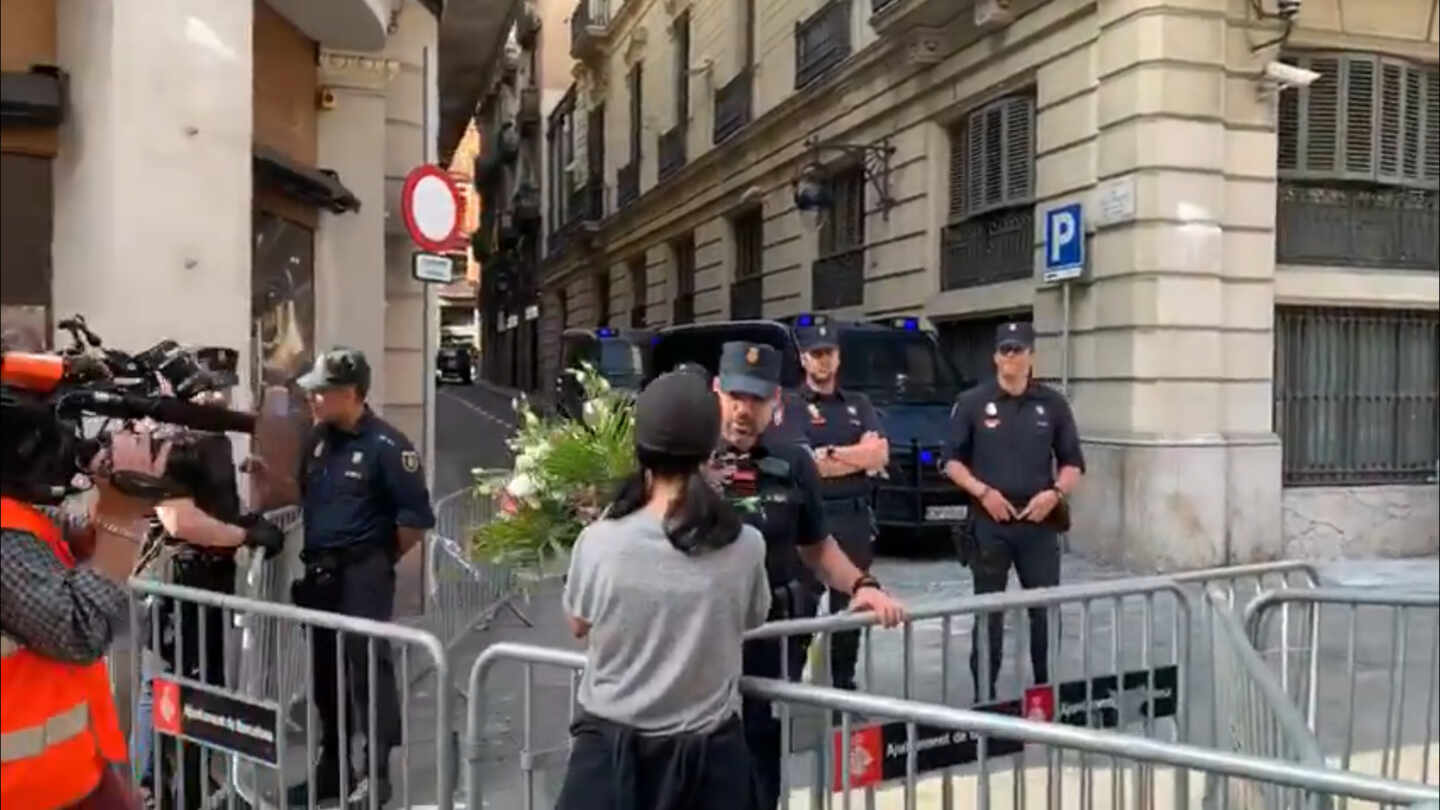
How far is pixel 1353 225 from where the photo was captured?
31.9 ft

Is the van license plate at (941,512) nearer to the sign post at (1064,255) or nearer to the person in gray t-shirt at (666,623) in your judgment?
the sign post at (1064,255)

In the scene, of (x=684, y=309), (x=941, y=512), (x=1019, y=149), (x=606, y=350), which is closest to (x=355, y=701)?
(x=941, y=512)

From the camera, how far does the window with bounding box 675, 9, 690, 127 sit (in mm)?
8562

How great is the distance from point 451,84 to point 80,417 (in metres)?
13.3

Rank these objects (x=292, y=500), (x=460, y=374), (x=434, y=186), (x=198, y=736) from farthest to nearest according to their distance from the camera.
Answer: (x=460, y=374) → (x=434, y=186) → (x=292, y=500) → (x=198, y=736)

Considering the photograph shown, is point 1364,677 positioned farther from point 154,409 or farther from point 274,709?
point 154,409

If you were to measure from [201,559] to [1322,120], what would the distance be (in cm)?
854

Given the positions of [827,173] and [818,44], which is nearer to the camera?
[818,44]

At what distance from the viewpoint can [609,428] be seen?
12.1 feet

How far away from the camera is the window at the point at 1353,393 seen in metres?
7.98

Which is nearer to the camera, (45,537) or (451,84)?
(45,537)

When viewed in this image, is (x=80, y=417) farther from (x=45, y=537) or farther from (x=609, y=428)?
(x=609, y=428)

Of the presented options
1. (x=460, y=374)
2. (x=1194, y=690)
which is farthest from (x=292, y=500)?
(x=460, y=374)

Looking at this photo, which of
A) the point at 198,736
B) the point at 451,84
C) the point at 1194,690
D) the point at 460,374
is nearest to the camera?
the point at 198,736
